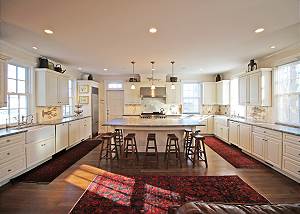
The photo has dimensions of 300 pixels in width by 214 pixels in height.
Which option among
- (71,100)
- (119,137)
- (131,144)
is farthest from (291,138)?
(71,100)

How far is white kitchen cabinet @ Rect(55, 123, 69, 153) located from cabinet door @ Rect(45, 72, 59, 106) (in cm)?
70

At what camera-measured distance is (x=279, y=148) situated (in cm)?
374

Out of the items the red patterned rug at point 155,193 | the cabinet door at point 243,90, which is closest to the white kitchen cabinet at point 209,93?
the cabinet door at point 243,90

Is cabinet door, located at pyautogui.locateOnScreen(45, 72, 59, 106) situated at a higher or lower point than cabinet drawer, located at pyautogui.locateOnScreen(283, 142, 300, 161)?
higher

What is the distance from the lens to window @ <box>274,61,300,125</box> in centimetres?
425

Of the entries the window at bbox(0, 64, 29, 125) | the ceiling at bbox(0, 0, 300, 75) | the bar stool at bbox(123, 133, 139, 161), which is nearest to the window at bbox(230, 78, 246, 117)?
the ceiling at bbox(0, 0, 300, 75)

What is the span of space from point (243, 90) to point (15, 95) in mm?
6277

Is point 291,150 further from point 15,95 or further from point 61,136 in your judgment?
point 15,95

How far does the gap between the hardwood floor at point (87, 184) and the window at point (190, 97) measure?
4.12 meters

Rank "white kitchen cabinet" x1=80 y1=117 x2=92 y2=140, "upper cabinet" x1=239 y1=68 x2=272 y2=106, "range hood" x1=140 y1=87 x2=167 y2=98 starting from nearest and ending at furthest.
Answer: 1. "upper cabinet" x1=239 y1=68 x2=272 y2=106
2. "white kitchen cabinet" x1=80 y1=117 x2=92 y2=140
3. "range hood" x1=140 y1=87 x2=167 y2=98

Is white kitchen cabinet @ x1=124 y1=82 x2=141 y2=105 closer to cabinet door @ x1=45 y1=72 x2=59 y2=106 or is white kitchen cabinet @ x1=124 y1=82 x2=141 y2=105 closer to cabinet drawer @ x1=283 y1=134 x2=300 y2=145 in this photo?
cabinet door @ x1=45 y1=72 x2=59 y2=106

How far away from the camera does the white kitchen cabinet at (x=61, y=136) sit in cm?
496

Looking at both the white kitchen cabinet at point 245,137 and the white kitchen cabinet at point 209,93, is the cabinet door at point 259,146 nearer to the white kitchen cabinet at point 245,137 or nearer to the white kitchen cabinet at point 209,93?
the white kitchen cabinet at point 245,137

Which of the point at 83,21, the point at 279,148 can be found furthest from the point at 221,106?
the point at 83,21
